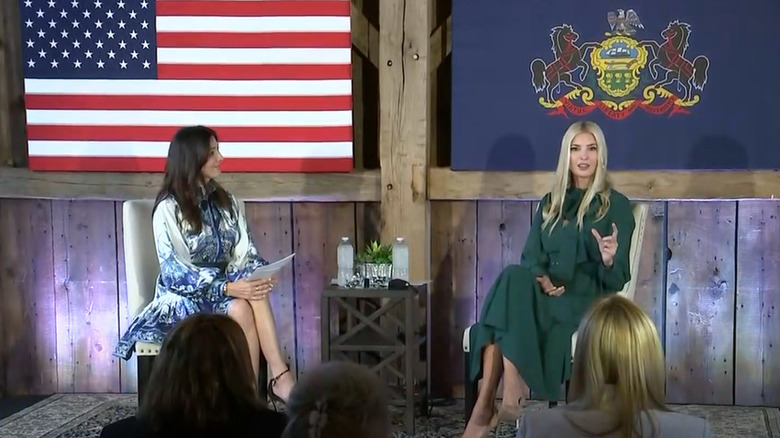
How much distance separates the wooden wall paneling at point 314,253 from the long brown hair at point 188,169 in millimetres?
827

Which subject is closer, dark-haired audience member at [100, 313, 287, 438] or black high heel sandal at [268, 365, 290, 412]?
dark-haired audience member at [100, 313, 287, 438]

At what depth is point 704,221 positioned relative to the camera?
4098mm

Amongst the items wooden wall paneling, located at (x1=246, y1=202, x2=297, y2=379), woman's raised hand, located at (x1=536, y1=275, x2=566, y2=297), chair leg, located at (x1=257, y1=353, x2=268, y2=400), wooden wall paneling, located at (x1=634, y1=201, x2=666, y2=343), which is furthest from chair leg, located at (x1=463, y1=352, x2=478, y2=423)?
wooden wall paneling, located at (x1=246, y1=202, x2=297, y2=379)

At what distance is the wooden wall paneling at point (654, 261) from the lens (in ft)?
13.5

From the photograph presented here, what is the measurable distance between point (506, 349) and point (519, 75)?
1231 mm

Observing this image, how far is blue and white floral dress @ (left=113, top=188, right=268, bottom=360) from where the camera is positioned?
11.4 ft

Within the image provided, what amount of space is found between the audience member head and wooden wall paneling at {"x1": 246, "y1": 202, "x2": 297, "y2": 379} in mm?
2880

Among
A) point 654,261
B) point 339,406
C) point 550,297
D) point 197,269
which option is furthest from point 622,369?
point 654,261

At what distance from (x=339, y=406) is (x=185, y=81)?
114 inches

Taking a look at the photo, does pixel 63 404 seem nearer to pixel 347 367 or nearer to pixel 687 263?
pixel 687 263

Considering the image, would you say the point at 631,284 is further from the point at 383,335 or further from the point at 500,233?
the point at 383,335

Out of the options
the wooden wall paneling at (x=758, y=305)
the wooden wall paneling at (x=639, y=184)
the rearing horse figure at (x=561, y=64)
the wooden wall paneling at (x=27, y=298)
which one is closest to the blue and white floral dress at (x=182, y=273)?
the wooden wall paneling at (x=639, y=184)

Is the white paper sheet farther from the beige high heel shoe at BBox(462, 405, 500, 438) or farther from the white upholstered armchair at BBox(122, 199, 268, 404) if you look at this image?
the beige high heel shoe at BBox(462, 405, 500, 438)

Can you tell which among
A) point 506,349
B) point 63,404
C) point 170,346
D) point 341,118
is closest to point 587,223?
point 506,349
